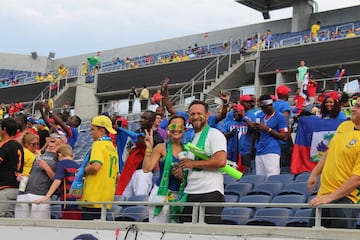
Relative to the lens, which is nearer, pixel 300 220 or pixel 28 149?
pixel 300 220

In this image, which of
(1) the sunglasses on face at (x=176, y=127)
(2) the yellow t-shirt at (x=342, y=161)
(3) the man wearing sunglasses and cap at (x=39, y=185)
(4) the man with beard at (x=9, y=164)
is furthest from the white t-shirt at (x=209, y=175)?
(4) the man with beard at (x=9, y=164)

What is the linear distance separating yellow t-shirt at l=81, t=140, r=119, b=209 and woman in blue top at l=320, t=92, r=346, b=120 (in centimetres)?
249

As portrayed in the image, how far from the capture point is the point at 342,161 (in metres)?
4.47

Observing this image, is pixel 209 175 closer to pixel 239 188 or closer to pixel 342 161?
pixel 342 161

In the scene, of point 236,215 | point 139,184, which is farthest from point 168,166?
point 139,184

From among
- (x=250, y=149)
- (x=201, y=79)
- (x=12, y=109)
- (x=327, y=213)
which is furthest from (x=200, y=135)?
(x=201, y=79)

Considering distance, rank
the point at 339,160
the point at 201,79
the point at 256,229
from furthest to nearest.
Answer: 1. the point at 201,79
2. the point at 256,229
3. the point at 339,160

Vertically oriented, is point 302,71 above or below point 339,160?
above

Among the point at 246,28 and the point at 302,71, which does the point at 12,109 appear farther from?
the point at 246,28

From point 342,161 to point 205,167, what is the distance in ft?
3.67

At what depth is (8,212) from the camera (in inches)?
275

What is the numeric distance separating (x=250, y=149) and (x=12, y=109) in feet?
41.0

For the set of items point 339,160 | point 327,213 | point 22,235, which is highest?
point 339,160

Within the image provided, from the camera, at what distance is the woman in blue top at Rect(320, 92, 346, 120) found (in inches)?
290
